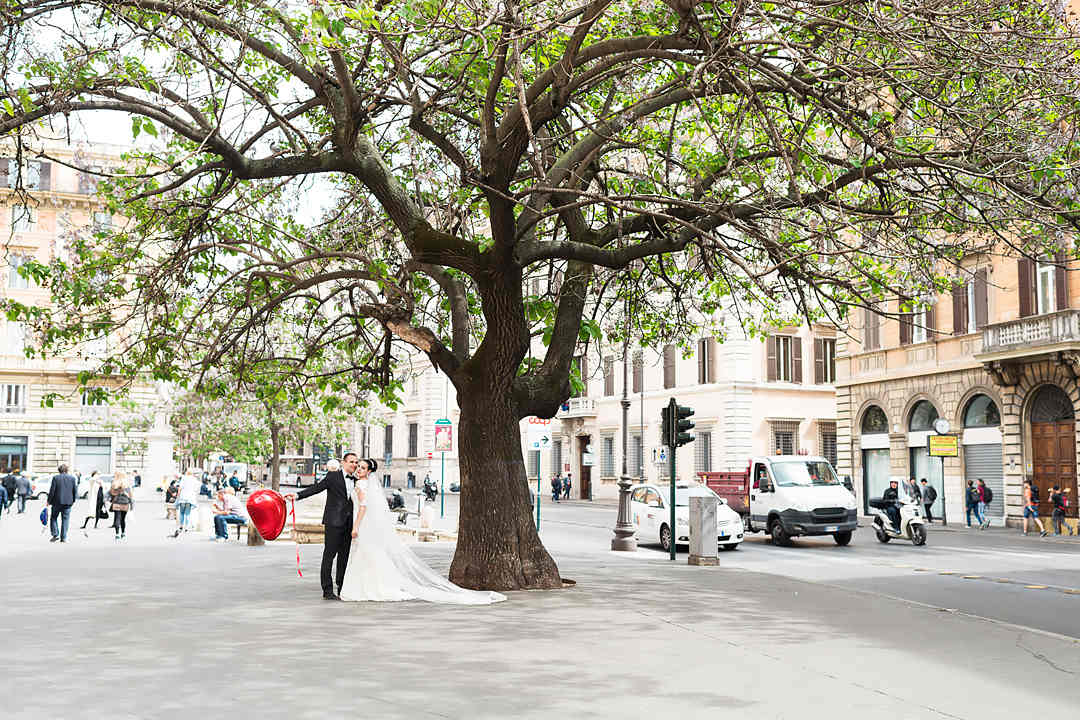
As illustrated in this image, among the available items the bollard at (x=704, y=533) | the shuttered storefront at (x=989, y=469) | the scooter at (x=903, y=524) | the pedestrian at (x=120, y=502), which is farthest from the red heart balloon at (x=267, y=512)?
the shuttered storefront at (x=989, y=469)

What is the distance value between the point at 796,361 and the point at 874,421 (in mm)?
12184

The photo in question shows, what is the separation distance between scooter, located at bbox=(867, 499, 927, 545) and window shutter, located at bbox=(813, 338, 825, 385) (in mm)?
25945

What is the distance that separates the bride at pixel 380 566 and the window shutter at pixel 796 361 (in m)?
40.3

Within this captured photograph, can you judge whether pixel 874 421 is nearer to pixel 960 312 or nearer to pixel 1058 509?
pixel 960 312

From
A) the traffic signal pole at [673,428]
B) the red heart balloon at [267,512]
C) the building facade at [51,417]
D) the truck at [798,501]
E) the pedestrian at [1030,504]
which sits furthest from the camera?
the building facade at [51,417]

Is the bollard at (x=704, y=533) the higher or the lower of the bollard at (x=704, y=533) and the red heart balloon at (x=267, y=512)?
the lower

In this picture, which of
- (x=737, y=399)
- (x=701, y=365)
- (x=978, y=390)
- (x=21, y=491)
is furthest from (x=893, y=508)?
(x=21, y=491)

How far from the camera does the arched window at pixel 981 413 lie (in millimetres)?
32781

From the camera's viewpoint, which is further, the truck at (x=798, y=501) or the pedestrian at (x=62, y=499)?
the truck at (x=798, y=501)

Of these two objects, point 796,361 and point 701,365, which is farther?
point 701,365

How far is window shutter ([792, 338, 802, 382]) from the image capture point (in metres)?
50.7

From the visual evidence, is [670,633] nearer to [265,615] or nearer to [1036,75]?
[265,615]

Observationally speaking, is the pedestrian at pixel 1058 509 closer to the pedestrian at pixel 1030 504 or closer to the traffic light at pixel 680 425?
the pedestrian at pixel 1030 504

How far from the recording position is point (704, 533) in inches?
704
